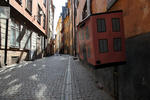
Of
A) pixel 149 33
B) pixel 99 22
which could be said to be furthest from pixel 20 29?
pixel 149 33

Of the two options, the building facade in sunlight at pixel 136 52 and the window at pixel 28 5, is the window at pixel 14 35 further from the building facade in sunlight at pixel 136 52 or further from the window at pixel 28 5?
the building facade in sunlight at pixel 136 52

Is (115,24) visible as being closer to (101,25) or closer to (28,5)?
(101,25)

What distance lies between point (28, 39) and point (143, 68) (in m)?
10.8

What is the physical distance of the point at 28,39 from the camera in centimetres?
1070

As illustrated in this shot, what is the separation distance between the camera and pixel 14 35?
8.20 meters

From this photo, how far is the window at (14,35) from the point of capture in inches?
307

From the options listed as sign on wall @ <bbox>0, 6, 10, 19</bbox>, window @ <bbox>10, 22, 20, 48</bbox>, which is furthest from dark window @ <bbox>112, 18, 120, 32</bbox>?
window @ <bbox>10, 22, 20, 48</bbox>

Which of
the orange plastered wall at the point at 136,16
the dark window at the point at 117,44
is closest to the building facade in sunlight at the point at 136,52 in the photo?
the orange plastered wall at the point at 136,16

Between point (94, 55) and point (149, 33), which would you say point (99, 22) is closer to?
point (94, 55)

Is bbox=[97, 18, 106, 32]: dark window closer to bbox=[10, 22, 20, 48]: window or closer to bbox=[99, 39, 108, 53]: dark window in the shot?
bbox=[99, 39, 108, 53]: dark window

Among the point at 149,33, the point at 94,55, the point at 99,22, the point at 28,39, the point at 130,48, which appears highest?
the point at 28,39

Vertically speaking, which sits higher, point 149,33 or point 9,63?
point 149,33

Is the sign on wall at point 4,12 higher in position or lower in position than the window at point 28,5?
lower

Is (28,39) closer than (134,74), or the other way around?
(134,74)
